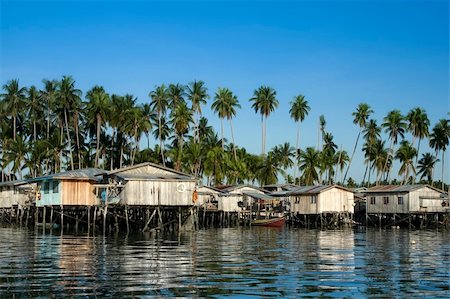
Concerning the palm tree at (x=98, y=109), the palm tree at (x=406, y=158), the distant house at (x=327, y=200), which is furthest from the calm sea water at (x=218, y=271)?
the palm tree at (x=406, y=158)

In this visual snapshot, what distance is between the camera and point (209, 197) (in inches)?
3000

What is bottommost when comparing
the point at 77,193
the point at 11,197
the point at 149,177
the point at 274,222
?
the point at 274,222

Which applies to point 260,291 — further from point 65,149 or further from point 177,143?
point 177,143

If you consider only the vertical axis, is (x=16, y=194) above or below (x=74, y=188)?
below

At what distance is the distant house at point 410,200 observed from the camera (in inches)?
2886

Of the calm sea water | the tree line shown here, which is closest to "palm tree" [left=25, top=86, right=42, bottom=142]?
the tree line

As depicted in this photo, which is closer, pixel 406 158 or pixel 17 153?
pixel 17 153

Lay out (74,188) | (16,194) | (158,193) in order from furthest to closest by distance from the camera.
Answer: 1. (16,194)
2. (74,188)
3. (158,193)

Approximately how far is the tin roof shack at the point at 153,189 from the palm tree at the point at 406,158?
54225 mm

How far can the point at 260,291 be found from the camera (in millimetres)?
17938

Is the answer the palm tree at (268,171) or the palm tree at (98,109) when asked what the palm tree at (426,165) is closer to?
the palm tree at (268,171)

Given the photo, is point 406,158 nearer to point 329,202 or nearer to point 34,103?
point 329,202

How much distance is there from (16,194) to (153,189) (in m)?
29.2

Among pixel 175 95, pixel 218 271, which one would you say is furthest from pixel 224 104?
pixel 218 271
